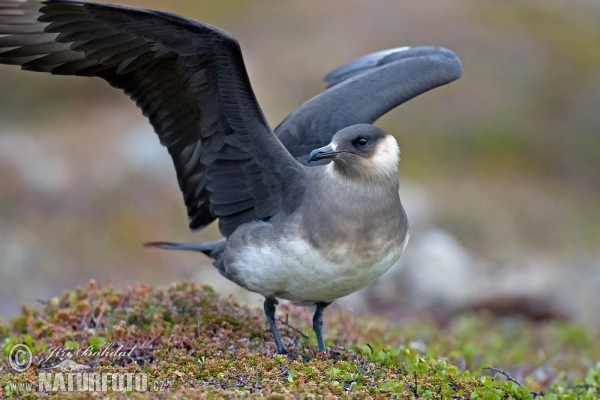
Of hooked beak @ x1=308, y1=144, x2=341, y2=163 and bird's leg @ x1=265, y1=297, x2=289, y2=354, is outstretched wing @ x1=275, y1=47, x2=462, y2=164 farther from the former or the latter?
bird's leg @ x1=265, y1=297, x2=289, y2=354

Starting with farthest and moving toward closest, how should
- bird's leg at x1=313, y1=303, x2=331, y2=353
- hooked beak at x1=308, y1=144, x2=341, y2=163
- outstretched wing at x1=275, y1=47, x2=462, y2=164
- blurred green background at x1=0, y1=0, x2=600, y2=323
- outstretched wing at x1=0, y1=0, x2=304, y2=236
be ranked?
1. blurred green background at x1=0, y1=0, x2=600, y2=323
2. outstretched wing at x1=275, y1=47, x2=462, y2=164
3. bird's leg at x1=313, y1=303, x2=331, y2=353
4. hooked beak at x1=308, y1=144, x2=341, y2=163
5. outstretched wing at x1=0, y1=0, x2=304, y2=236

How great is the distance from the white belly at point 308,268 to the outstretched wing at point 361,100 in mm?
1060

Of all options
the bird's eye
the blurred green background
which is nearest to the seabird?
the bird's eye

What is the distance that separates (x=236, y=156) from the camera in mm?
6012

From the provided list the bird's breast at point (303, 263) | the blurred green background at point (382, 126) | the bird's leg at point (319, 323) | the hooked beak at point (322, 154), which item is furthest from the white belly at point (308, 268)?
the blurred green background at point (382, 126)

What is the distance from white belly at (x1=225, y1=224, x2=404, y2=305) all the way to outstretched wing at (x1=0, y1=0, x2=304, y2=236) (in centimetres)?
42

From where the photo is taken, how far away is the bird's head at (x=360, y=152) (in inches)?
230

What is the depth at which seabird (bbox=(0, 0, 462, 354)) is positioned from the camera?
545 cm

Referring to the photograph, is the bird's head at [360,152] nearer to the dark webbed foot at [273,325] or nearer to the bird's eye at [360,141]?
the bird's eye at [360,141]

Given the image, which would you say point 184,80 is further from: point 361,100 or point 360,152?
point 361,100

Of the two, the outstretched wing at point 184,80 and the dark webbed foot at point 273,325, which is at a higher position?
the outstretched wing at point 184,80

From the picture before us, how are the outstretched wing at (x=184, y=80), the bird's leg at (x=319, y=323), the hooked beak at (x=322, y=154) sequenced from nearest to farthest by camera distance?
the outstretched wing at (x=184, y=80)
the hooked beak at (x=322, y=154)
the bird's leg at (x=319, y=323)

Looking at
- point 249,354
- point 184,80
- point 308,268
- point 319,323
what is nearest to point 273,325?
point 319,323

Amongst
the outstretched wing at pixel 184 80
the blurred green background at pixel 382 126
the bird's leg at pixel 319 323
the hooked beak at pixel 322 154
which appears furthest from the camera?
the blurred green background at pixel 382 126
